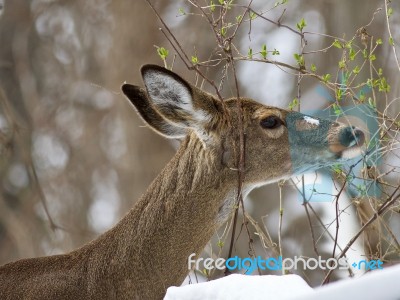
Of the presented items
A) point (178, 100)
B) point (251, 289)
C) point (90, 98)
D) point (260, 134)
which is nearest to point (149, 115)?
point (178, 100)

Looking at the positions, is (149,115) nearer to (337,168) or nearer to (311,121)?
(311,121)

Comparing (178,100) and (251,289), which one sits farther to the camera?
(178,100)

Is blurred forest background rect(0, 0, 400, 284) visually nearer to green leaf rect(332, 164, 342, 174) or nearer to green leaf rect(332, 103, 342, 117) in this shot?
green leaf rect(332, 164, 342, 174)

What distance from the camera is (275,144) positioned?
17.3 ft

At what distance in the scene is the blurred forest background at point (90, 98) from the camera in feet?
35.6

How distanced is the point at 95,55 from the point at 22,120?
1385mm

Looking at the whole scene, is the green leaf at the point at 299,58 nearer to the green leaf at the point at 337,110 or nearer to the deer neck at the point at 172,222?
the green leaf at the point at 337,110

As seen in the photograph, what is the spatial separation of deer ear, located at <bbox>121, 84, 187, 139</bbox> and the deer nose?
824 millimetres

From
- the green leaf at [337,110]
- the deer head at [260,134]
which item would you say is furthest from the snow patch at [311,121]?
the green leaf at [337,110]

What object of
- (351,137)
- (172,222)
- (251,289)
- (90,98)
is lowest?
(251,289)

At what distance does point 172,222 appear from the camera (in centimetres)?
505

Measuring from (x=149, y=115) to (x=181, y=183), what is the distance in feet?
1.36

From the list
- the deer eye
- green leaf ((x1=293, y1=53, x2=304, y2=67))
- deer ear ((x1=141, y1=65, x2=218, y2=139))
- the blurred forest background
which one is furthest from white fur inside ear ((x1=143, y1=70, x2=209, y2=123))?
the blurred forest background

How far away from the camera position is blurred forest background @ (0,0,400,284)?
10.9 m
